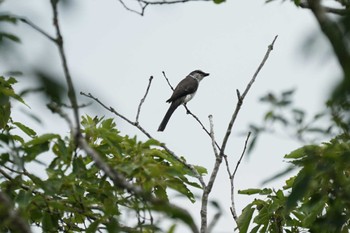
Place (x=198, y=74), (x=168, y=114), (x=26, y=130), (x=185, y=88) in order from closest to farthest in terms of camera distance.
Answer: (x=26, y=130) → (x=168, y=114) → (x=185, y=88) → (x=198, y=74)

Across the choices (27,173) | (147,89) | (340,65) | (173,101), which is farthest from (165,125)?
(340,65)

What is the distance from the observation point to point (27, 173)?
4.16m

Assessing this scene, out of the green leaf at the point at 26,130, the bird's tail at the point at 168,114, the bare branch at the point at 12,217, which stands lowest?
the bare branch at the point at 12,217

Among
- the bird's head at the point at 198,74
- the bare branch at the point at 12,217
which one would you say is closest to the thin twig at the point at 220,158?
the bare branch at the point at 12,217

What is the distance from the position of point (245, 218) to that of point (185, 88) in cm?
1043

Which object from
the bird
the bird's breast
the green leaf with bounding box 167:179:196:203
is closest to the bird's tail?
the bird

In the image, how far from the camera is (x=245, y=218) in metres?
5.24

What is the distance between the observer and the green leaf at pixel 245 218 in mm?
5141

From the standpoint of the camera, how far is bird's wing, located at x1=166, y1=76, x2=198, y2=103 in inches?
592

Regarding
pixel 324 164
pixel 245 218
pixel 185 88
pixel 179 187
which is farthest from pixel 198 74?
pixel 324 164

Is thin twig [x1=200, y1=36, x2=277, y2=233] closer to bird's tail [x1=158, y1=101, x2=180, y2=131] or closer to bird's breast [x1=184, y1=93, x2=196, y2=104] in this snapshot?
bird's tail [x1=158, y1=101, x2=180, y2=131]

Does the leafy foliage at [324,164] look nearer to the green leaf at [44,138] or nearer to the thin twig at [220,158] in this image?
the thin twig at [220,158]

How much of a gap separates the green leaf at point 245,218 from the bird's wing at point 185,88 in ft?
31.5

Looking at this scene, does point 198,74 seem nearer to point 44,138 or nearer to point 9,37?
point 44,138
